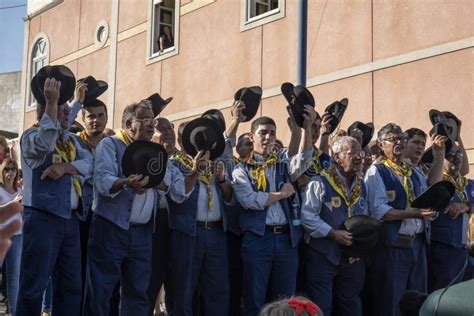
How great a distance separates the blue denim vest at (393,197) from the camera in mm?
7168

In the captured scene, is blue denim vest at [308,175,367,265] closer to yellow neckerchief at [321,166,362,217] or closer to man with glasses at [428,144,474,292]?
yellow neckerchief at [321,166,362,217]

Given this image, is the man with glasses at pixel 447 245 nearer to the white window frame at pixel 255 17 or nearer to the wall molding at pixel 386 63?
the wall molding at pixel 386 63

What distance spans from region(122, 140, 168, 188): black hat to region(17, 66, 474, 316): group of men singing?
47 millimetres

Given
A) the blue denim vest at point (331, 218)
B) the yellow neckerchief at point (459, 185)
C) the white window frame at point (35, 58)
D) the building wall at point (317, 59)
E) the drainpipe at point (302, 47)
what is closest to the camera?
the blue denim vest at point (331, 218)

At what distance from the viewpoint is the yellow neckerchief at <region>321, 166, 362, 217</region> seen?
6.96 metres

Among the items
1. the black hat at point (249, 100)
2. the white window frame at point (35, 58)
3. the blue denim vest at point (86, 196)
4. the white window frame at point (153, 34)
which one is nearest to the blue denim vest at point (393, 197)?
the black hat at point (249, 100)

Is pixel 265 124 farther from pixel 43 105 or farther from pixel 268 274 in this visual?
pixel 43 105

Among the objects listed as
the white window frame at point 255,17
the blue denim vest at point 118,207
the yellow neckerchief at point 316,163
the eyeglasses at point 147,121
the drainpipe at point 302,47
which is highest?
the white window frame at point 255,17

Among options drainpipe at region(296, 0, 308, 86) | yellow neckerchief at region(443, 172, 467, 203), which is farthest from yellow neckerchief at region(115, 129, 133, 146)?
drainpipe at region(296, 0, 308, 86)

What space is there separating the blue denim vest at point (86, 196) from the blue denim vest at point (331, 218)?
1956 millimetres

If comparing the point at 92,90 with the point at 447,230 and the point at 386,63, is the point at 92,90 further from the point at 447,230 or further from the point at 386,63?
the point at 386,63

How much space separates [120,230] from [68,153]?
2.39 feet

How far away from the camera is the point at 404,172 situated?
7.39m

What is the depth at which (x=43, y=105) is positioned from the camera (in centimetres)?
597
